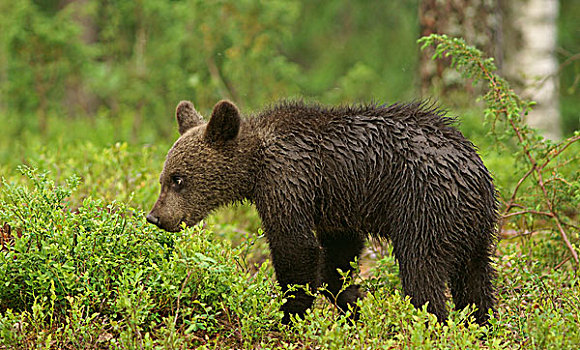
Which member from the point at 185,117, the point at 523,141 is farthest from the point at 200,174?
the point at 523,141

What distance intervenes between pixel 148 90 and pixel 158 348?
846 cm

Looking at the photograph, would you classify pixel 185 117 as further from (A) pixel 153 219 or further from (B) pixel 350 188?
(B) pixel 350 188

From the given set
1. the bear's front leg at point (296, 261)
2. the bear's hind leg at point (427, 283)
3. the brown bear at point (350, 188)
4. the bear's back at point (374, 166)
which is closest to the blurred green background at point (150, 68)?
the brown bear at point (350, 188)

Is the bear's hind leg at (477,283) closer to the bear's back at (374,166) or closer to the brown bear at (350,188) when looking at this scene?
the brown bear at (350,188)

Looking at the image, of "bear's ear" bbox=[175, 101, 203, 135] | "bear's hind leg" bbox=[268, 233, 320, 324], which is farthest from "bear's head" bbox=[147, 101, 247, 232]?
"bear's hind leg" bbox=[268, 233, 320, 324]

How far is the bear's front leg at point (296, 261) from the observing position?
14.5ft

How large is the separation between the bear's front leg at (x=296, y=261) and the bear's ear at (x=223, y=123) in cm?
70

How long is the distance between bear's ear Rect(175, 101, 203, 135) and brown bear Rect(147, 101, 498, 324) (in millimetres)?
261

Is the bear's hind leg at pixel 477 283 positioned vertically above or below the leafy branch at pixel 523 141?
below

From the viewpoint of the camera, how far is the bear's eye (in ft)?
15.4

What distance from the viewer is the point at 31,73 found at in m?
10.8

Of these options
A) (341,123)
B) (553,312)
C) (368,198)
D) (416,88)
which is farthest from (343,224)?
(416,88)

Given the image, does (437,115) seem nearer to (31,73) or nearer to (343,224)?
(343,224)

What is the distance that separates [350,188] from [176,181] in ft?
3.96
